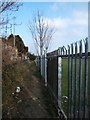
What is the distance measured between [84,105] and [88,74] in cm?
45

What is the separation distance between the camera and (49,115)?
8398mm

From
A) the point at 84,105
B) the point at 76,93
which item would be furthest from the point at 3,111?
the point at 84,105

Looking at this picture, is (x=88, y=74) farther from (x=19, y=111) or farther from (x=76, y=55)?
(x=19, y=111)

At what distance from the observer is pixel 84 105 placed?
4.49 m

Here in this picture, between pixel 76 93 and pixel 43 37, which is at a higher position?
pixel 43 37

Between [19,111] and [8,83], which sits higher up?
[8,83]

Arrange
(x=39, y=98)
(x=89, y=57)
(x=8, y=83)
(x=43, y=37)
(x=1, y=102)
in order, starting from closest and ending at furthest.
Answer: (x=89, y=57), (x=1, y=102), (x=8, y=83), (x=39, y=98), (x=43, y=37)

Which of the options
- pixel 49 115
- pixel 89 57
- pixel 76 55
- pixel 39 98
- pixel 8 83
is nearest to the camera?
pixel 89 57

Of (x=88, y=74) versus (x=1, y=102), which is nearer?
(x=88, y=74)

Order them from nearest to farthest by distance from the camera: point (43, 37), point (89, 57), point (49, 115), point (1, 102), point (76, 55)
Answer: point (89, 57), point (76, 55), point (1, 102), point (49, 115), point (43, 37)

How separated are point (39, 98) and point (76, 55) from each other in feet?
20.7

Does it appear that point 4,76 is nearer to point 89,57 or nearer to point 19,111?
point 19,111

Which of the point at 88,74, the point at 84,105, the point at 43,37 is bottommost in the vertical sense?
the point at 84,105

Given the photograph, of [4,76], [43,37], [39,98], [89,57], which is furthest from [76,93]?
[43,37]
